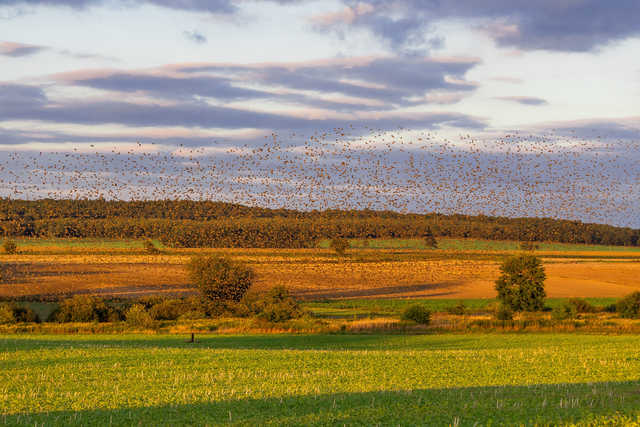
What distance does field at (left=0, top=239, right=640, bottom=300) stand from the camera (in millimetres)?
100000

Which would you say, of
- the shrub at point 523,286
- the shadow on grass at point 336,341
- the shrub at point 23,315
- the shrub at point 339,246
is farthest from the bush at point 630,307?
the shrub at point 339,246

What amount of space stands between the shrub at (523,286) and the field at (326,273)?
1827 centimetres

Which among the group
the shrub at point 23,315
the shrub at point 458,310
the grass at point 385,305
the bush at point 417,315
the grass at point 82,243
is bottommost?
the grass at point 385,305

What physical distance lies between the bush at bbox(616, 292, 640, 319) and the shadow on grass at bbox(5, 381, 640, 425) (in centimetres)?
5808

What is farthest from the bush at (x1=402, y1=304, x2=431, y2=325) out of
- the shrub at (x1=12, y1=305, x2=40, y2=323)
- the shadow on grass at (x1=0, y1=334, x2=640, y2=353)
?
the shrub at (x1=12, y1=305, x2=40, y2=323)

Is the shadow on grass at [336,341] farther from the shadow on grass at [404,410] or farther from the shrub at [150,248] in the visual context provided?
the shrub at [150,248]

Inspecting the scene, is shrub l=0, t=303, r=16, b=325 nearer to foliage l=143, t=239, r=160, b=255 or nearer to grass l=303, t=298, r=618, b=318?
grass l=303, t=298, r=618, b=318

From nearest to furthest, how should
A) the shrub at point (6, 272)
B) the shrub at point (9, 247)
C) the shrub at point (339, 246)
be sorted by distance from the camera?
the shrub at point (6, 272) < the shrub at point (9, 247) < the shrub at point (339, 246)

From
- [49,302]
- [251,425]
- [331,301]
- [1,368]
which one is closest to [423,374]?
[251,425]

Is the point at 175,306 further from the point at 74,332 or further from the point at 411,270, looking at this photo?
the point at 411,270

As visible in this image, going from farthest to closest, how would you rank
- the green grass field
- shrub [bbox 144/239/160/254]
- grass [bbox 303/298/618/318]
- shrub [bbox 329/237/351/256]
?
shrub [bbox 329/237/351/256]
shrub [bbox 144/239/160/254]
grass [bbox 303/298/618/318]
the green grass field

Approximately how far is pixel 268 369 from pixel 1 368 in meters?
11.4

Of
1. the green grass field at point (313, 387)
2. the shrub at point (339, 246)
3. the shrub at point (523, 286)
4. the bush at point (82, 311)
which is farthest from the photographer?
the shrub at point (339, 246)

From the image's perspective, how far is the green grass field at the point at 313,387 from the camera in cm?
1600
